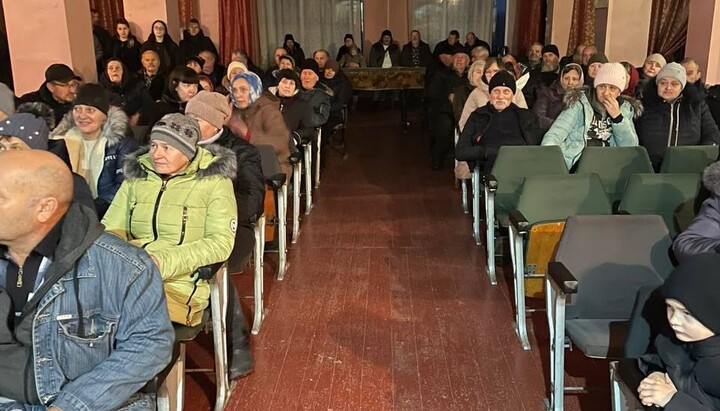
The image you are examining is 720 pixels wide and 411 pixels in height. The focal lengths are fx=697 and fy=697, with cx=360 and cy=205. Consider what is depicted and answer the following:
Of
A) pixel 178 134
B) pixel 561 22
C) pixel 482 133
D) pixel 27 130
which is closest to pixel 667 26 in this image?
pixel 561 22

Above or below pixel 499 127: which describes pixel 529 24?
above

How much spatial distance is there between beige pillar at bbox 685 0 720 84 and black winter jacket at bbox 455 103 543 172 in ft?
7.39

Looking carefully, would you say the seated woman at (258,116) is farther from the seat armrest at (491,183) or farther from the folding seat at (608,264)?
the folding seat at (608,264)

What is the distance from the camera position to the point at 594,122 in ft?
13.2

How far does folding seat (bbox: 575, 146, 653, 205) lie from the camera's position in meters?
3.61

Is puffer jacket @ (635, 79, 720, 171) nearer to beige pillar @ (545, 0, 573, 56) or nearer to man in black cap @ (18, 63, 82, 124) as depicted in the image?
man in black cap @ (18, 63, 82, 124)

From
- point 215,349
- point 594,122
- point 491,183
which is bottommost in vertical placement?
point 215,349

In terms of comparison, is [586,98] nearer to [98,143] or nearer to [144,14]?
[98,143]

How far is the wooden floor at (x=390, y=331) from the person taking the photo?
2635mm

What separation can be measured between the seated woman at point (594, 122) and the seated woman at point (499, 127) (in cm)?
26

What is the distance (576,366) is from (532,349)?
0.21 metres

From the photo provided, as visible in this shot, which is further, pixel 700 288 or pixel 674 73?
pixel 674 73

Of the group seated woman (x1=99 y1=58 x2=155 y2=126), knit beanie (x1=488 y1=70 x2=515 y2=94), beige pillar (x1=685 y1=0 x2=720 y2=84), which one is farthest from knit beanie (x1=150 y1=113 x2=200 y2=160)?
beige pillar (x1=685 y1=0 x2=720 y2=84)

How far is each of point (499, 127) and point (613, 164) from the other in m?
0.84
